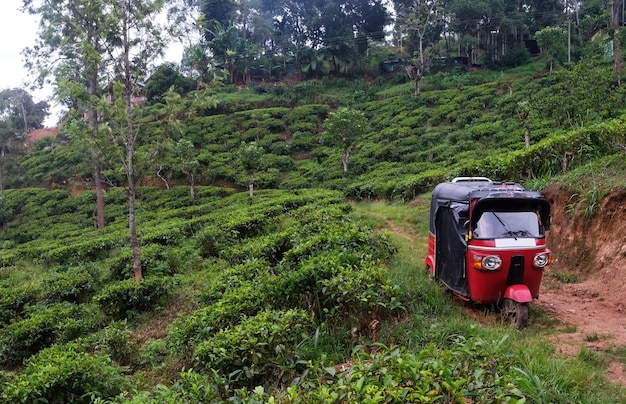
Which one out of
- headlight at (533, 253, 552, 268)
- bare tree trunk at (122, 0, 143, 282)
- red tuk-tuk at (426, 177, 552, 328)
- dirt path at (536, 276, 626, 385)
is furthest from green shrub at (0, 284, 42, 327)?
dirt path at (536, 276, 626, 385)

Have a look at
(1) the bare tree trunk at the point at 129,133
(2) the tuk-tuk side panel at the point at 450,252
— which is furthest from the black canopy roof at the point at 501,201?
(1) the bare tree trunk at the point at 129,133

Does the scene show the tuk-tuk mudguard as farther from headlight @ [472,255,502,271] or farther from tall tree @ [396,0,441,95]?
tall tree @ [396,0,441,95]

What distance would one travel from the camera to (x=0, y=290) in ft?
30.2

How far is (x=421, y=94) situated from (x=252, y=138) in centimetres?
1427

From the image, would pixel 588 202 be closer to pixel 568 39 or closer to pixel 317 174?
pixel 317 174

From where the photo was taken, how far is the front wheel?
4812 mm

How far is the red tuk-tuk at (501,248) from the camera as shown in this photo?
490 cm

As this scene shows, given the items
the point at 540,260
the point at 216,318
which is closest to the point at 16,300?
the point at 216,318

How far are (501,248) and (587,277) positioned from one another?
128 inches

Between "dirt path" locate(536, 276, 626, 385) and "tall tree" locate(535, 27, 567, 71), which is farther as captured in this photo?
"tall tree" locate(535, 27, 567, 71)

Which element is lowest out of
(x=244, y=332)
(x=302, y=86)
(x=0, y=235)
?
(x=0, y=235)

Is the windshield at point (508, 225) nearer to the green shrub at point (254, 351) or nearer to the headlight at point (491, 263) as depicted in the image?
the headlight at point (491, 263)

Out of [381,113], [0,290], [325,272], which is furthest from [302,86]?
[325,272]

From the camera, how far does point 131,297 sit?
8156 mm
